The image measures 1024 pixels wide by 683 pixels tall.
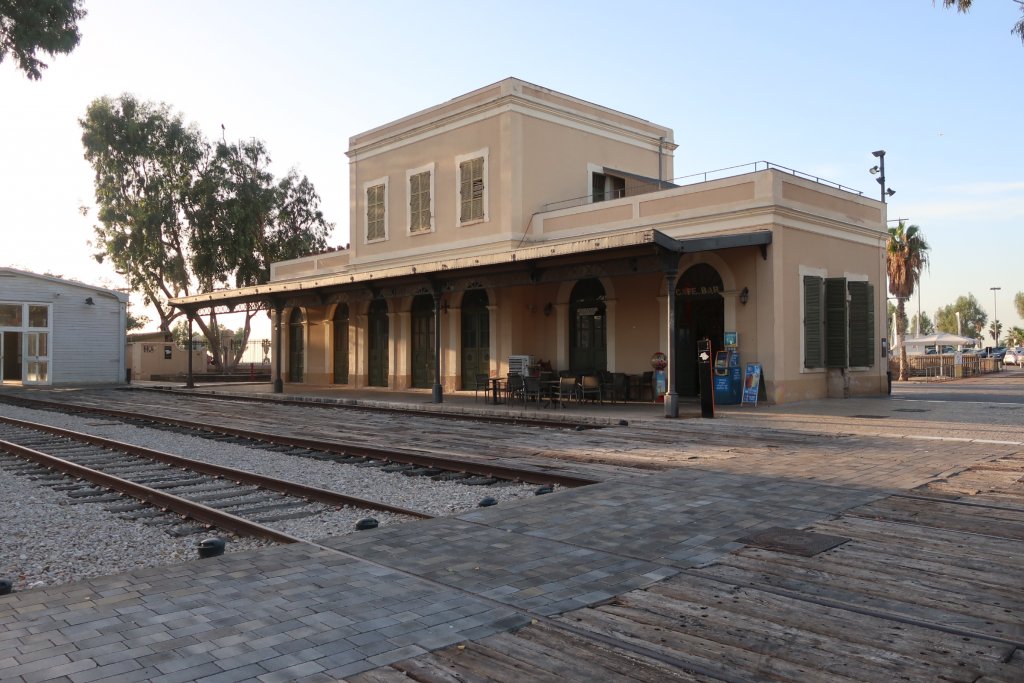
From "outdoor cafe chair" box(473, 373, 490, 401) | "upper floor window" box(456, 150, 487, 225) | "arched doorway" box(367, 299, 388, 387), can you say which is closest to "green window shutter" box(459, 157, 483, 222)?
"upper floor window" box(456, 150, 487, 225)

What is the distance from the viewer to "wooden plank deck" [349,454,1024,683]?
3.01 metres

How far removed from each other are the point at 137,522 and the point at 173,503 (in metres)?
0.39

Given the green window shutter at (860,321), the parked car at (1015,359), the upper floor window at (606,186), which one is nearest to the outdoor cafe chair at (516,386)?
the upper floor window at (606,186)

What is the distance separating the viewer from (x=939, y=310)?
12162 centimetres

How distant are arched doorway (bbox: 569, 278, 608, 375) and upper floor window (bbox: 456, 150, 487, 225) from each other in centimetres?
362

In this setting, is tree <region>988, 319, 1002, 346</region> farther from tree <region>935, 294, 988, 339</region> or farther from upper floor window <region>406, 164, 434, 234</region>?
upper floor window <region>406, 164, 434, 234</region>

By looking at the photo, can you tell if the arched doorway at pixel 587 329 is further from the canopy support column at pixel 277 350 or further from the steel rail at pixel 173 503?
the steel rail at pixel 173 503

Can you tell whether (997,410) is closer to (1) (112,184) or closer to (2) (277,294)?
(2) (277,294)

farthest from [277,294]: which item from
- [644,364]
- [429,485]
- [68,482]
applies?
[429,485]

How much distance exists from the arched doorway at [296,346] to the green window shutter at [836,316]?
1901cm

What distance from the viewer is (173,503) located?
6.62m

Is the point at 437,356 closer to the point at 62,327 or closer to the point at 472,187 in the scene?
the point at 472,187

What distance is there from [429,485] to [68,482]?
4.01m

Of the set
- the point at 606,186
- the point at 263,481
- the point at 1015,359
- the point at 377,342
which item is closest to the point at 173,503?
the point at 263,481
